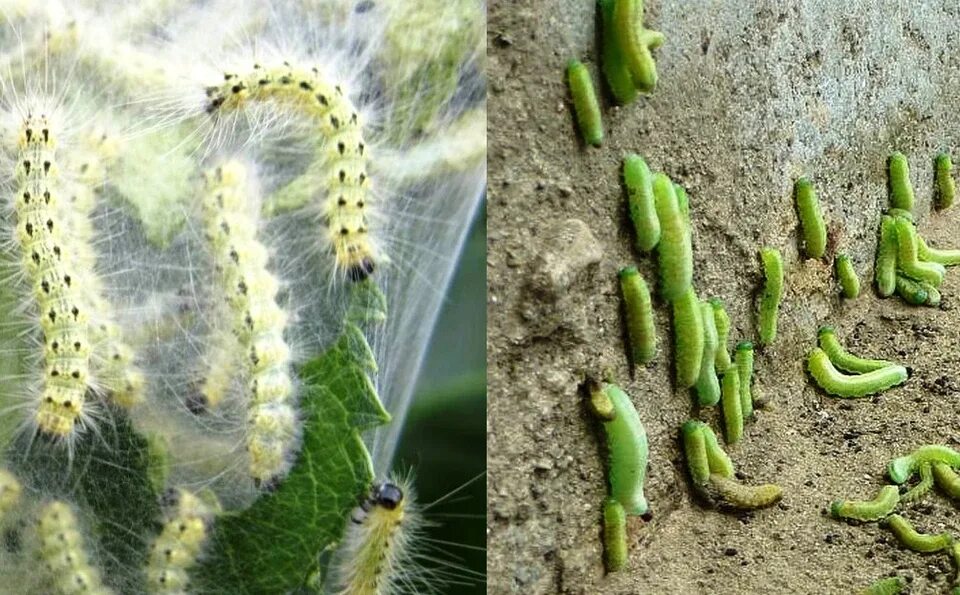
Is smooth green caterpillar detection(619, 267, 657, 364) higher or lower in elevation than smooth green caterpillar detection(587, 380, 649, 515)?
higher

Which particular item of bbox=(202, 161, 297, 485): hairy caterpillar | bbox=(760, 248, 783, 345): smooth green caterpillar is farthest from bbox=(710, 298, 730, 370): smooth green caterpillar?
bbox=(202, 161, 297, 485): hairy caterpillar

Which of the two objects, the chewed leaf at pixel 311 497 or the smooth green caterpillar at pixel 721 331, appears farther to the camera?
the smooth green caterpillar at pixel 721 331

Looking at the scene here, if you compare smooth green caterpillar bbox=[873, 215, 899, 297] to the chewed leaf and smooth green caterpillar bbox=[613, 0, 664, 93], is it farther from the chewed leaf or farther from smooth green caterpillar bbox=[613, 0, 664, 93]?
the chewed leaf

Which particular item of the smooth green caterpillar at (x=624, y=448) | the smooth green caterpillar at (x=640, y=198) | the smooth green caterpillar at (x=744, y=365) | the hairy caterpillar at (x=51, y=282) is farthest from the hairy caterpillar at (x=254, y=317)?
the smooth green caterpillar at (x=744, y=365)

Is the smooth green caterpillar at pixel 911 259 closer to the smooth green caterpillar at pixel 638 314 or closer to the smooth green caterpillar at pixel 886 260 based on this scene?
the smooth green caterpillar at pixel 886 260

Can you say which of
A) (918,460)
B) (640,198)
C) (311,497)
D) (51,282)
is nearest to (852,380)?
(918,460)
